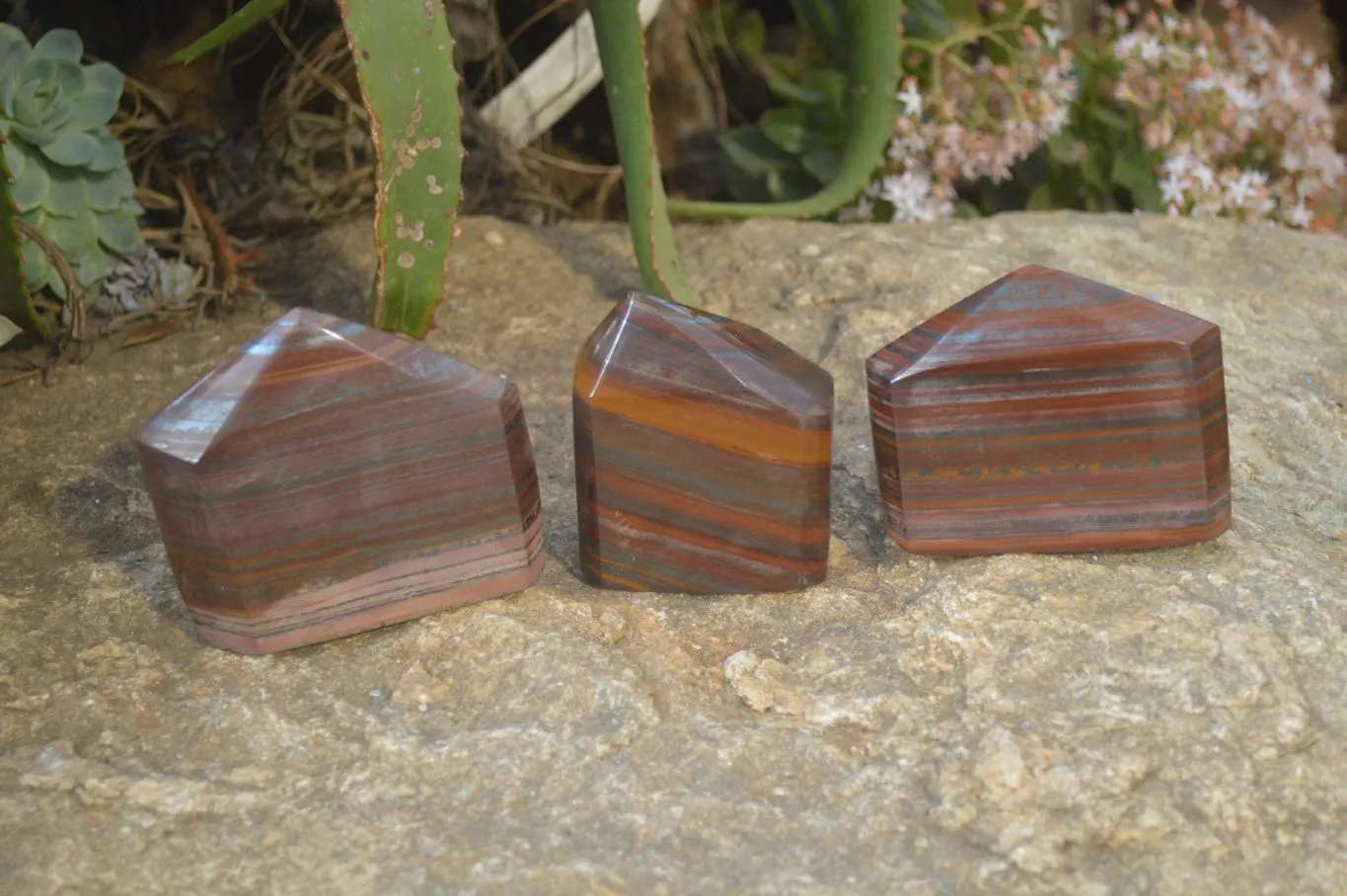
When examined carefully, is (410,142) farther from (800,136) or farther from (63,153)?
(800,136)

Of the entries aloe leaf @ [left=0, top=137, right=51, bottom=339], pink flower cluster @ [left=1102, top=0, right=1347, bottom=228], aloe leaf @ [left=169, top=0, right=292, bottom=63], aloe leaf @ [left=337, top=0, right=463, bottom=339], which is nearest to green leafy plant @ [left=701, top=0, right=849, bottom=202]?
pink flower cluster @ [left=1102, top=0, right=1347, bottom=228]

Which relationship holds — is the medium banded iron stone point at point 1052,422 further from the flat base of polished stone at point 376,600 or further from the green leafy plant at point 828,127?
the green leafy plant at point 828,127

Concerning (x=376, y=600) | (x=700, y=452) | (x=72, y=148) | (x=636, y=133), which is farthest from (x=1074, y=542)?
(x=72, y=148)

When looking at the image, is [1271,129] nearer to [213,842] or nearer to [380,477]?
[380,477]

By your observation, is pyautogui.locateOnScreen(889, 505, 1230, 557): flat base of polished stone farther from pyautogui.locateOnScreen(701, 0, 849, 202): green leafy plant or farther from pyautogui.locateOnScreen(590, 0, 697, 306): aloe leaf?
pyautogui.locateOnScreen(701, 0, 849, 202): green leafy plant

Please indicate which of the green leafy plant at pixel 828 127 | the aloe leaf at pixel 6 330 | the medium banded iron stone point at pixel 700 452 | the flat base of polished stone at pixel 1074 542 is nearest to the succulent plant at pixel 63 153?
the aloe leaf at pixel 6 330

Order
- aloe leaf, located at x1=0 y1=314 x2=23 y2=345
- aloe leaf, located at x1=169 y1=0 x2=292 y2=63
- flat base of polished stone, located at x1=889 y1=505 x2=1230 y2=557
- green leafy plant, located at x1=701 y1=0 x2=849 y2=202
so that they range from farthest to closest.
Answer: green leafy plant, located at x1=701 y1=0 x2=849 y2=202
aloe leaf, located at x1=0 y1=314 x2=23 y2=345
aloe leaf, located at x1=169 y1=0 x2=292 y2=63
flat base of polished stone, located at x1=889 y1=505 x2=1230 y2=557
